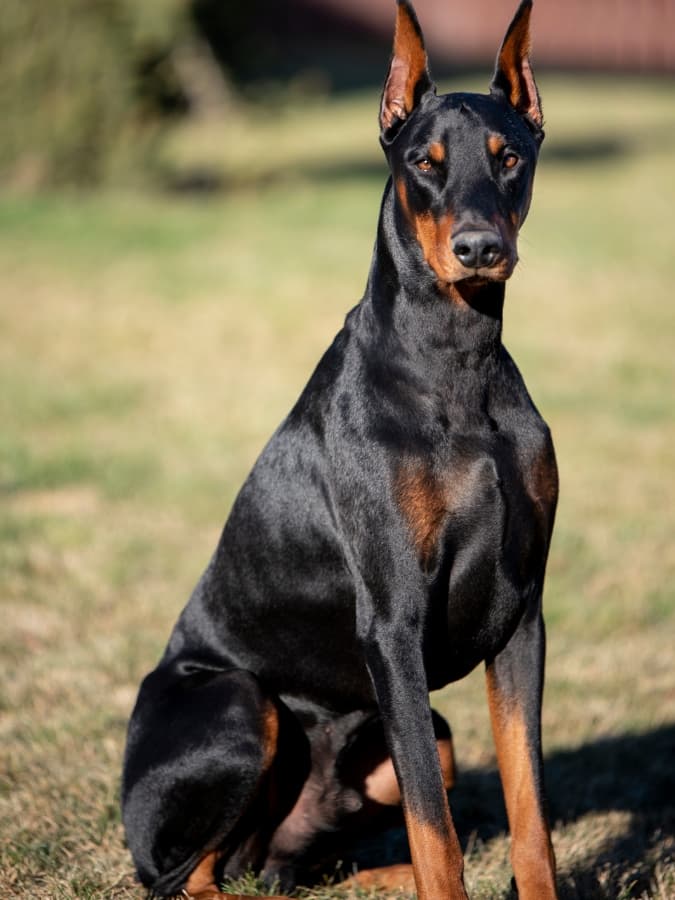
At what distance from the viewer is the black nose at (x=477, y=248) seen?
9.99 ft

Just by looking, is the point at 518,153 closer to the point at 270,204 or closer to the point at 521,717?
the point at 521,717

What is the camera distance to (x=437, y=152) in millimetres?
3268

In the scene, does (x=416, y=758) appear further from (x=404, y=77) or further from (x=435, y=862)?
(x=404, y=77)

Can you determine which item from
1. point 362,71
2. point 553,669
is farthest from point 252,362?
point 362,71

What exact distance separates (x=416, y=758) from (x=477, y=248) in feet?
4.03

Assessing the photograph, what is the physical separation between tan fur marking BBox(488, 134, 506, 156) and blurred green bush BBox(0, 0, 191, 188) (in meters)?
13.7

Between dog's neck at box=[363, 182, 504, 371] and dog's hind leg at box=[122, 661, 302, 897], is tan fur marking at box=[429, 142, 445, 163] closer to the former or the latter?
dog's neck at box=[363, 182, 504, 371]

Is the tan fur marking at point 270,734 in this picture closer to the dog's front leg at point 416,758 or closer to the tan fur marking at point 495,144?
the dog's front leg at point 416,758

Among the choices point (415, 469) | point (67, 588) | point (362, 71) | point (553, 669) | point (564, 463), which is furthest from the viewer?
point (362, 71)

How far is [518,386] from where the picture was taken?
11.2ft

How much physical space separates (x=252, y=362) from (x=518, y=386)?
763cm

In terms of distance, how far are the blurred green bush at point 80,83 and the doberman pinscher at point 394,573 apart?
44.0 feet

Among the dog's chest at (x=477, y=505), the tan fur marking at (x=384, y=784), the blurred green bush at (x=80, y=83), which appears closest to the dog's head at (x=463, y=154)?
the dog's chest at (x=477, y=505)

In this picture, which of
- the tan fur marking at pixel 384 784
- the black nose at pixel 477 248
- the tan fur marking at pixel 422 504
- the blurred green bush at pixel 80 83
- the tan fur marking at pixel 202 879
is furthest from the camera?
the blurred green bush at pixel 80 83
